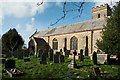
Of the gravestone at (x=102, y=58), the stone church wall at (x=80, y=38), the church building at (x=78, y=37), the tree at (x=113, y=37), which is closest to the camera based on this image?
the gravestone at (x=102, y=58)

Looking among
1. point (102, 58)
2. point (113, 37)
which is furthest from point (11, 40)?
point (113, 37)

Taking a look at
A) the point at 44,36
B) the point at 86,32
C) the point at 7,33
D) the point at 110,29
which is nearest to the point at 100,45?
the point at 110,29

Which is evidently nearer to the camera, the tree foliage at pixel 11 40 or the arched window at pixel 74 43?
the arched window at pixel 74 43

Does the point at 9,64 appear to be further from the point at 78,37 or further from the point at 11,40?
the point at 11,40

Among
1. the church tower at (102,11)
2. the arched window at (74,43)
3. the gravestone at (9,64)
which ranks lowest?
the gravestone at (9,64)

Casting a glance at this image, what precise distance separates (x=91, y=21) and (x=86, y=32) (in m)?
3.39

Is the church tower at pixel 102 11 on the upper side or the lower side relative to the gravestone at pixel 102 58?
upper

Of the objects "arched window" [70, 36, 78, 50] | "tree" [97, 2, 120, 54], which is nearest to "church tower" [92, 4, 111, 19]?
"arched window" [70, 36, 78, 50]

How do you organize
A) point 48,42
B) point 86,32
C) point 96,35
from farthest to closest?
1. point 48,42
2. point 86,32
3. point 96,35

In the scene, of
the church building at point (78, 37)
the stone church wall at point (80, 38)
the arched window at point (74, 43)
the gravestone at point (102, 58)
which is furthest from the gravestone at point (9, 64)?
the arched window at point (74, 43)

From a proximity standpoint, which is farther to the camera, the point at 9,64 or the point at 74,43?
the point at 74,43

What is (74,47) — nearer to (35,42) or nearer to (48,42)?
(48,42)

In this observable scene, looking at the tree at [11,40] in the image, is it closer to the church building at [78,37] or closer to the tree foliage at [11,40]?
the tree foliage at [11,40]

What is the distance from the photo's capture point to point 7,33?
971 inches
